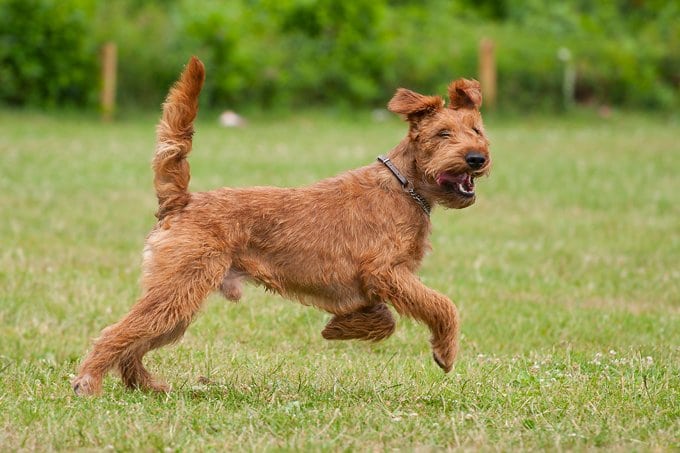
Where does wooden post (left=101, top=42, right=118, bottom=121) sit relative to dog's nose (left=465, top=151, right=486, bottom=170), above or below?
below

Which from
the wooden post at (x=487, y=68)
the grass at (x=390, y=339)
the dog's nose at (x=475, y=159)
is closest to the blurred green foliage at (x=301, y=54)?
the wooden post at (x=487, y=68)

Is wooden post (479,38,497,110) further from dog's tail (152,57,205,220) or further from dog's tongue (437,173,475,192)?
dog's tail (152,57,205,220)

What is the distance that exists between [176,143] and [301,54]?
67.6ft

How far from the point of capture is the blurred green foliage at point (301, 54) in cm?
2364

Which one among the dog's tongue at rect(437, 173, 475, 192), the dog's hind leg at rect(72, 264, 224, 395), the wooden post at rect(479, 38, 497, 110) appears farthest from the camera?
the wooden post at rect(479, 38, 497, 110)

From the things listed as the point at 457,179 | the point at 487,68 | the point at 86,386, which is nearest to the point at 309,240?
the point at 457,179

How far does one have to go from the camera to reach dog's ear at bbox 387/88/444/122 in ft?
19.4

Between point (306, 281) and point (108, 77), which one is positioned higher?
point (306, 281)

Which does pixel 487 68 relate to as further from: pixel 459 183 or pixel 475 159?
pixel 475 159

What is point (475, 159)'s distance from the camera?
→ 5621 mm

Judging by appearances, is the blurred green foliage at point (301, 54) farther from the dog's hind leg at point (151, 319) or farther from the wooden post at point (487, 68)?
the dog's hind leg at point (151, 319)

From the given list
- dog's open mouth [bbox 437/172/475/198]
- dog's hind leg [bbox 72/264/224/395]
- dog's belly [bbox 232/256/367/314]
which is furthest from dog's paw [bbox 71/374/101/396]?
dog's open mouth [bbox 437/172/475/198]

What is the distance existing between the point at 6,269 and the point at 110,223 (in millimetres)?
2805

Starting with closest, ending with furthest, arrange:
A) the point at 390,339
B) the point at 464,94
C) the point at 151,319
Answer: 1. the point at 151,319
2. the point at 464,94
3. the point at 390,339
